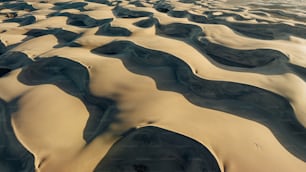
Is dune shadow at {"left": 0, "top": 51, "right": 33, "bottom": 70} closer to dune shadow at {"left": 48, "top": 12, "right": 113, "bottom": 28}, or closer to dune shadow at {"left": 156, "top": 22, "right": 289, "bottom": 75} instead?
dune shadow at {"left": 48, "top": 12, "right": 113, "bottom": 28}

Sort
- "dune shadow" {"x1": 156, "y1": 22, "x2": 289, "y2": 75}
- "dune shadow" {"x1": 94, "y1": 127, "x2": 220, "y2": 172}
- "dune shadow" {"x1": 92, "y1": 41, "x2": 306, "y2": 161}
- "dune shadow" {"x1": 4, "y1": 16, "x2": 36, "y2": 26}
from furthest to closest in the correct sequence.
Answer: "dune shadow" {"x1": 4, "y1": 16, "x2": 36, "y2": 26}
"dune shadow" {"x1": 156, "y1": 22, "x2": 289, "y2": 75}
"dune shadow" {"x1": 92, "y1": 41, "x2": 306, "y2": 161}
"dune shadow" {"x1": 94, "y1": 127, "x2": 220, "y2": 172}

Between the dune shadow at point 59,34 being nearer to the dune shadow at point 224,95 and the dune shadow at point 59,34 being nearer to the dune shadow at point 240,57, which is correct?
the dune shadow at point 224,95

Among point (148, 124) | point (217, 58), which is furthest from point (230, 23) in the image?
point (148, 124)

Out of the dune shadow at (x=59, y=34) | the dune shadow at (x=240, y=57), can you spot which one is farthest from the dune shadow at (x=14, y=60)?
the dune shadow at (x=240, y=57)

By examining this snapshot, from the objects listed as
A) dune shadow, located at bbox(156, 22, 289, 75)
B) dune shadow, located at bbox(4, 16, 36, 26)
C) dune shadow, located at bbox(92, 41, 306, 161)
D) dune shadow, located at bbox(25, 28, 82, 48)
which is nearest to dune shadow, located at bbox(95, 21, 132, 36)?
dune shadow, located at bbox(25, 28, 82, 48)

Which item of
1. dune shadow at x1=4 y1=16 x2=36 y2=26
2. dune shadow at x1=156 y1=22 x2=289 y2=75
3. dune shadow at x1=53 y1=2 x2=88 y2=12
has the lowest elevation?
dune shadow at x1=53 y1=2 x2=88 y2=12

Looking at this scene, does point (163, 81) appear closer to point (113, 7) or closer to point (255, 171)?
point (255, 171)
